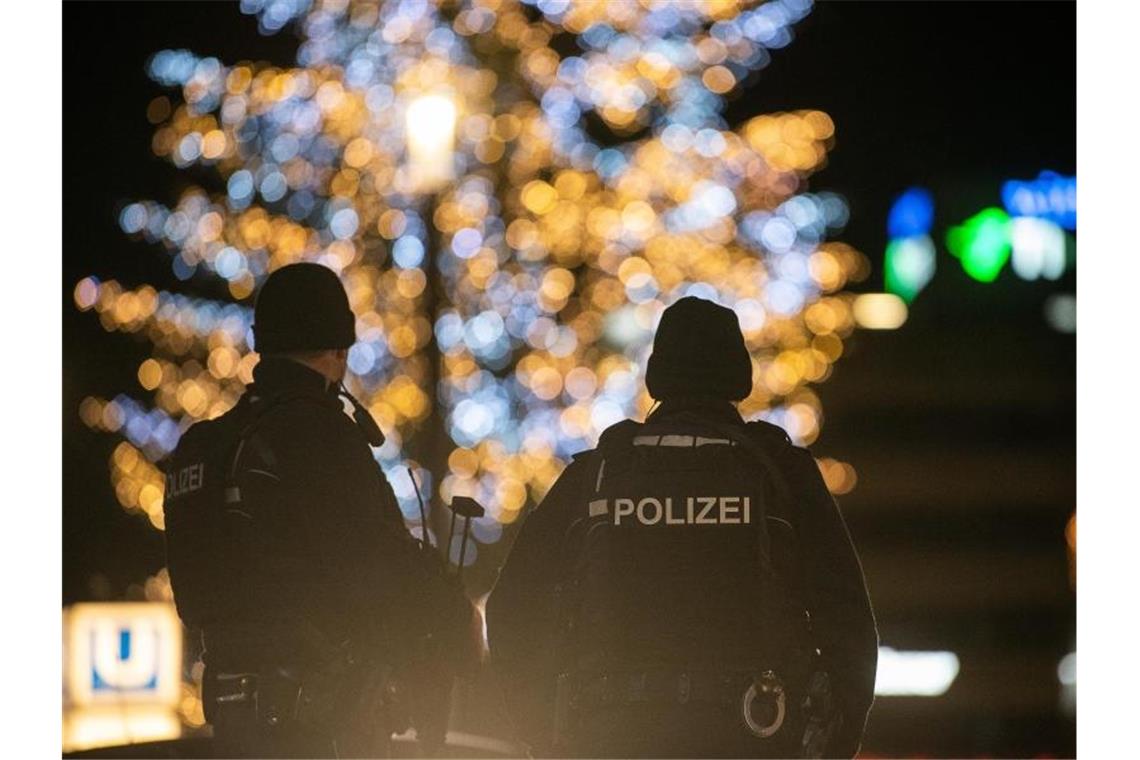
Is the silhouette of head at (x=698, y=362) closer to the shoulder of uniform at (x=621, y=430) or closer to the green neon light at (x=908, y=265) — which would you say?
the shoulder of uniform at (x=621, y=430)

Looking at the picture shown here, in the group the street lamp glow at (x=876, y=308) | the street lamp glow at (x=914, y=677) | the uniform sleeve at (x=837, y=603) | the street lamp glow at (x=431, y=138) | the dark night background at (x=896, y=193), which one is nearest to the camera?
the uniform sleeve at (x=837, y=603)

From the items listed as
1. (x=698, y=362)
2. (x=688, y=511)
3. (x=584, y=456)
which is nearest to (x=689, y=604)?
(x=688, y=511)

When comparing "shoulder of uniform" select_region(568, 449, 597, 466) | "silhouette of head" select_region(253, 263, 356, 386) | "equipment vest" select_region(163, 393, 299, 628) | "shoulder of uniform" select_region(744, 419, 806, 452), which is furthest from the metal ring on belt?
"silhouette of head" select_region(253, 263, 356, 386)

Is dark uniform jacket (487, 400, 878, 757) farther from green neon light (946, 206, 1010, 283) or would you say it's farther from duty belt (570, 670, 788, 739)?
green neon light (946, 206, 1010, 283)

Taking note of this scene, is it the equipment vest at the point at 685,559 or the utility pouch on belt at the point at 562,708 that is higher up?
the equipment vest at the point at 685,559

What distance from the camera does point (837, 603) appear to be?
3133mm

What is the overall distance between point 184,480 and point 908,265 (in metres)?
3.57

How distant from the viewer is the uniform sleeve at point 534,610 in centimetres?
320

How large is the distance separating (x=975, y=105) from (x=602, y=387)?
1481 mm

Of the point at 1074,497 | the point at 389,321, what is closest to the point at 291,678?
the point at 389,321

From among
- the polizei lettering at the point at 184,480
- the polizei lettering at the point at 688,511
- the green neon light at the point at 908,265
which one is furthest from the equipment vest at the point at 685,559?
the green neon light at the point at 908,265

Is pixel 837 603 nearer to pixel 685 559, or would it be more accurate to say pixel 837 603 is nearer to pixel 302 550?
pixel 685 559

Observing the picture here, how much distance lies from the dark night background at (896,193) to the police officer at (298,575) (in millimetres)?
897

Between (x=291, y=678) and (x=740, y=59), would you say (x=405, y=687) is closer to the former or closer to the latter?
(x=291, y=678)
